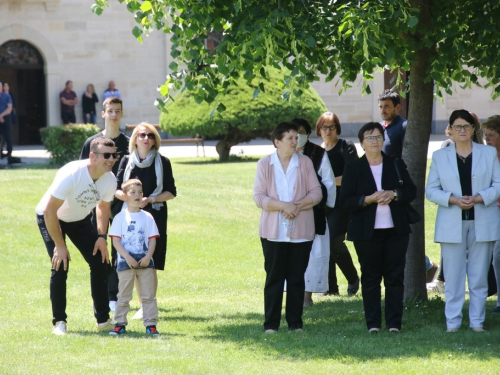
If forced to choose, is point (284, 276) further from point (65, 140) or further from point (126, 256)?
point (65, 140)

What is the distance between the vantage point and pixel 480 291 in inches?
301

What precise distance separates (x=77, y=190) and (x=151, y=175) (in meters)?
1.16

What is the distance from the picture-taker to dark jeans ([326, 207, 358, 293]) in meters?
9.38

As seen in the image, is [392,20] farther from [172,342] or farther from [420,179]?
[172,342]

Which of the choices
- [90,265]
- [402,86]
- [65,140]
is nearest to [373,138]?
[90,265]

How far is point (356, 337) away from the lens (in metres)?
7.38

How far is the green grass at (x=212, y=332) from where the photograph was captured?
6.44 metres

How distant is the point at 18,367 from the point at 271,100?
16343 millimetres

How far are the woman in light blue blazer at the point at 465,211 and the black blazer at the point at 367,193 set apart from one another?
0.31m

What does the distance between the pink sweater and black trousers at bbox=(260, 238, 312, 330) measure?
125mm

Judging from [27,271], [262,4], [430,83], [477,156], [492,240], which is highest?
[262,4]

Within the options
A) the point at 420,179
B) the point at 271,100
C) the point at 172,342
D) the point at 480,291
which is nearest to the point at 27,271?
the point at 172,342

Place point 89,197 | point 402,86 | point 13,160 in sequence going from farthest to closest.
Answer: point 13,160 → point 402,86 → point 89,197

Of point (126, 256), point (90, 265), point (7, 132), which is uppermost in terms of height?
point (7, 132)
